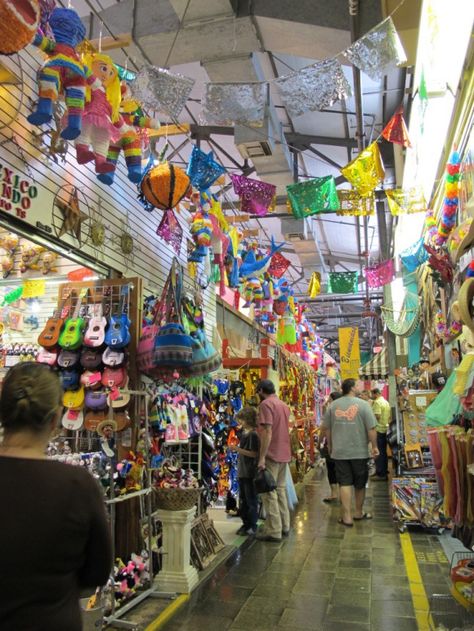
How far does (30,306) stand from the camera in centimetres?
619

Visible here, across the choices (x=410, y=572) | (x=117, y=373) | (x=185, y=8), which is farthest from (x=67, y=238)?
(x=410, y=572)

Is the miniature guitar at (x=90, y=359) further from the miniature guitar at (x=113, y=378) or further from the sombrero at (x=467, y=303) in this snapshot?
the sombrero at (x=467, y=303)

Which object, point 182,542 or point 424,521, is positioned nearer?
point 182,542

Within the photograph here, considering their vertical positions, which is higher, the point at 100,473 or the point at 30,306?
the point at 30,306

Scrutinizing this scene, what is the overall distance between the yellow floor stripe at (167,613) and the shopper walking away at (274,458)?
195 cm

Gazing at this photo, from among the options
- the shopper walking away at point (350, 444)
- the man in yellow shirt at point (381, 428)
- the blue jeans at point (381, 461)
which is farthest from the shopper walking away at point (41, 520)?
the blue jeans at point (381, 461)

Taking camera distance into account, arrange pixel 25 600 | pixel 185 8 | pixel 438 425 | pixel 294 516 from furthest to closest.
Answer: pixel 294 516
pixel 185 8
pixel 438 425
pixel 25 600

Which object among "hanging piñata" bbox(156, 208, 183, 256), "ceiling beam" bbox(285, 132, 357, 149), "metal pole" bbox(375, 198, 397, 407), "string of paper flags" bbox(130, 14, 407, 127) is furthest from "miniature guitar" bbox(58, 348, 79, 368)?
"metal pole" bbox(375, 198, 397, 407)

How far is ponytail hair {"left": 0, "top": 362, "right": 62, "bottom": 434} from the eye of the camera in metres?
1.49

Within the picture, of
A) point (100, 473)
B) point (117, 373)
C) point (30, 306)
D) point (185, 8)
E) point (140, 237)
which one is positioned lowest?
point (100, 473)

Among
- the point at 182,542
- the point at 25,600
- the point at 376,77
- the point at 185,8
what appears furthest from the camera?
the point at 185,8

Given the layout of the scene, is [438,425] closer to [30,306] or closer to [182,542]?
[182,542]

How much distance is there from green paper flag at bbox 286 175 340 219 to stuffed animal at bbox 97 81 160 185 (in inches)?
136

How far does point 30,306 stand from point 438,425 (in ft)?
15.5
